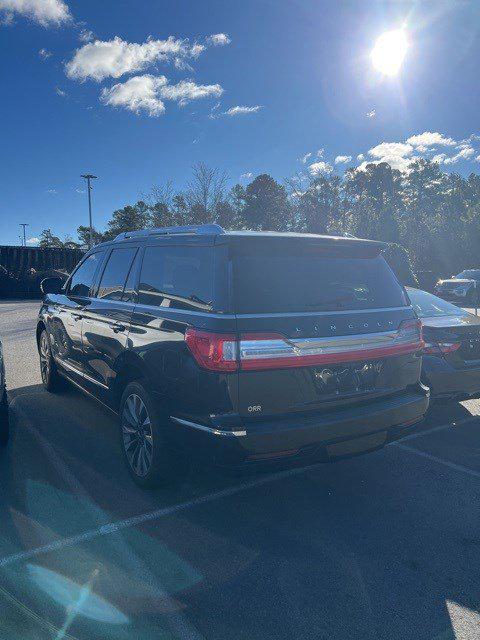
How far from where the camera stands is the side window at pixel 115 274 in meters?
4.20

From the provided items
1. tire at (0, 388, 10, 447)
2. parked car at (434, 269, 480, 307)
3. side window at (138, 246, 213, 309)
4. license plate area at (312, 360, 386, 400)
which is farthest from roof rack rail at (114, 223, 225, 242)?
parked car at (434, 269, 480, 307)

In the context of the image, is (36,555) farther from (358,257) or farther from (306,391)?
(358,257)

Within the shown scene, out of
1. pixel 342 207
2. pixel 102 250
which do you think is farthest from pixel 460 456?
pixel 342 207

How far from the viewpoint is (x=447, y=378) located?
Result: 4.77 meters

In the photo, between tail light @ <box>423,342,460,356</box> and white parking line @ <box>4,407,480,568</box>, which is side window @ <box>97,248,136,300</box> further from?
tail light @ <box>423,342,460,356</box>

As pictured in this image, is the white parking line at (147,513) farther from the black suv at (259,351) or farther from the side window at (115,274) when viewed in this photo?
the side window at (115,274)

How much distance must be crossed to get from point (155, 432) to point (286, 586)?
127 centimetres

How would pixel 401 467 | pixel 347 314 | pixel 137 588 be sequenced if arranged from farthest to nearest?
1. pixel 401 467
2. pixel 347 314
3. pixel 137 588

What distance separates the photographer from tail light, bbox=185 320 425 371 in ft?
9.09

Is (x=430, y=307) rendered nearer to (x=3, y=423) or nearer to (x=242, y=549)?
(x=242, y=549)

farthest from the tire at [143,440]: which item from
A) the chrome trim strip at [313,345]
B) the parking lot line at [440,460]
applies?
the parking lot line at [440,460]

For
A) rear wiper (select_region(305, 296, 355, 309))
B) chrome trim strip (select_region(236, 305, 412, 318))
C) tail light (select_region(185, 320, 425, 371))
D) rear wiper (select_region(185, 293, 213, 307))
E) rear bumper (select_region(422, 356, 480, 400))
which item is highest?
rear wiper (select_region(185, 293, 213, 307))

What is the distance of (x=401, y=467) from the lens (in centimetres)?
416

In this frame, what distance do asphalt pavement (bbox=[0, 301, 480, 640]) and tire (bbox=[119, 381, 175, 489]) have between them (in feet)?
0.58
